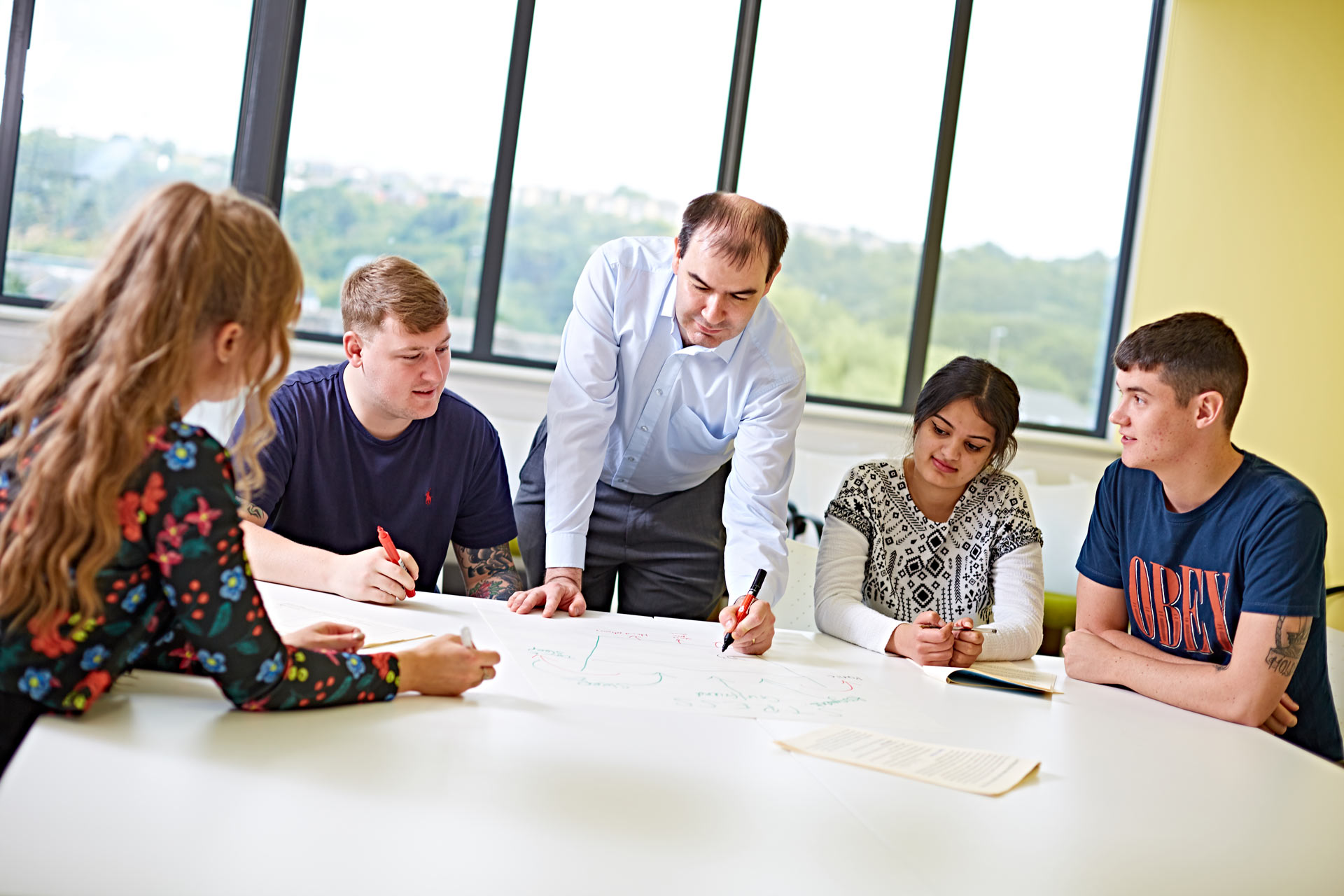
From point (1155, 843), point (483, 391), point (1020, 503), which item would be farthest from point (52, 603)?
point (483, 391)

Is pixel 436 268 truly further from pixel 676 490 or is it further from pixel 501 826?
pixel 501 826

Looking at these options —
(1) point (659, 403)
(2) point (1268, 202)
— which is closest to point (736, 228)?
(1) point (659, 403)

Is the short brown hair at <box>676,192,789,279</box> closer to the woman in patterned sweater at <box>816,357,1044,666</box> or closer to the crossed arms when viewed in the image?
the woman in patterned sweater at <box>816,357,1044,666</box>

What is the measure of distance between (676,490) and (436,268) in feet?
7.68

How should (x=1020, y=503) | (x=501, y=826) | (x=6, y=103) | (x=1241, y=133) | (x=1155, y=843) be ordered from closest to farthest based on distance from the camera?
(x=501, y=826)
(x=1155, y=843)
(x=1020, y=503)
(x=6, y=103)
(x=1241, y=133)

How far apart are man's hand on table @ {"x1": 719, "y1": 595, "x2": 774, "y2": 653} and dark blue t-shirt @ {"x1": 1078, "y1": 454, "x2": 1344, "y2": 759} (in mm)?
685

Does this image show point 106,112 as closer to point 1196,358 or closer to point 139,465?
point 139,465

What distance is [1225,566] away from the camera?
1.73 m

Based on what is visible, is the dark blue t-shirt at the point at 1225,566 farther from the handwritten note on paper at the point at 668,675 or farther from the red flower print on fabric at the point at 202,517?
the red flower print on fabric at the point at 202,517

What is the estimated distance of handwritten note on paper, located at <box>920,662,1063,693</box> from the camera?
5.43 ft

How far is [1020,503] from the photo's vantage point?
2.08m

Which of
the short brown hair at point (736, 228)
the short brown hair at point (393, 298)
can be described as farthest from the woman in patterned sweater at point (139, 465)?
the short brown hair at point (736, 228)

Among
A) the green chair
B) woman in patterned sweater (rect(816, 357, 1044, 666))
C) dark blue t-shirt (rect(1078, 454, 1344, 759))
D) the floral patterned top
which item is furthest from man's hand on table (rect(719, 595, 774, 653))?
the green chair

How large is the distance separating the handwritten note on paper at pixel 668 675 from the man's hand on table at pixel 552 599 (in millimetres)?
35
